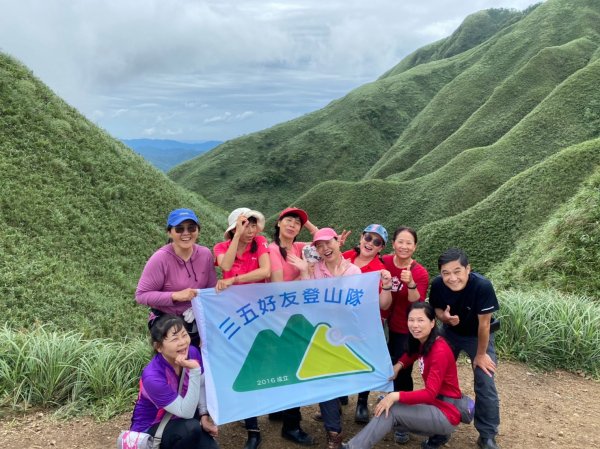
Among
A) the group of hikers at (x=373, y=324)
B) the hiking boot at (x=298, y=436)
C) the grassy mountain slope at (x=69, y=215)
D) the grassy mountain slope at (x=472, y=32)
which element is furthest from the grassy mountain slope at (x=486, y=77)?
the hiking boot at (x=298, y=436)

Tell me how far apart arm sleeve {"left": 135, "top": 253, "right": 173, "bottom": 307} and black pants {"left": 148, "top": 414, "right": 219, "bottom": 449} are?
122 cm

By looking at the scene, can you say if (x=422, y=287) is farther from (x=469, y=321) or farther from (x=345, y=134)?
(x=345, y=134)

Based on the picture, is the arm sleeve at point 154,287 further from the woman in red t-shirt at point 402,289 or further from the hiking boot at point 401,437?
the hiking boot at point 401,437

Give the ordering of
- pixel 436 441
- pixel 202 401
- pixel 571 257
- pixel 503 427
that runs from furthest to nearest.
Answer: pixel 571 257, pixel 503 427, pixel 436 441, pixel 202 401

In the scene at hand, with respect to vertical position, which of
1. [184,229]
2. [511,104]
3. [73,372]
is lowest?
[73,372]

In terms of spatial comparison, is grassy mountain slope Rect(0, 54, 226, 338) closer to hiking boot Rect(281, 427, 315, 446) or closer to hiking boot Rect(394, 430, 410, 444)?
hiking boot Rect(281, 427, 315, 446)

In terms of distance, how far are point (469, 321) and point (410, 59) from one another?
165 meters

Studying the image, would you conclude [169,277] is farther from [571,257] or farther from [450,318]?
[571,257]

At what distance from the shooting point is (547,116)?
161ft

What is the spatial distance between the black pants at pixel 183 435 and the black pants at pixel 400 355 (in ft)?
8.12

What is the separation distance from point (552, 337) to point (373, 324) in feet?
13.1

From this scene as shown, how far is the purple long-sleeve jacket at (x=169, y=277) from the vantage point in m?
5.35

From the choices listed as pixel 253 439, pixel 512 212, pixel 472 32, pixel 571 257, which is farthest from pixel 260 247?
pixel 472 32

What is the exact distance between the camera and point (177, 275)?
18.0ft
